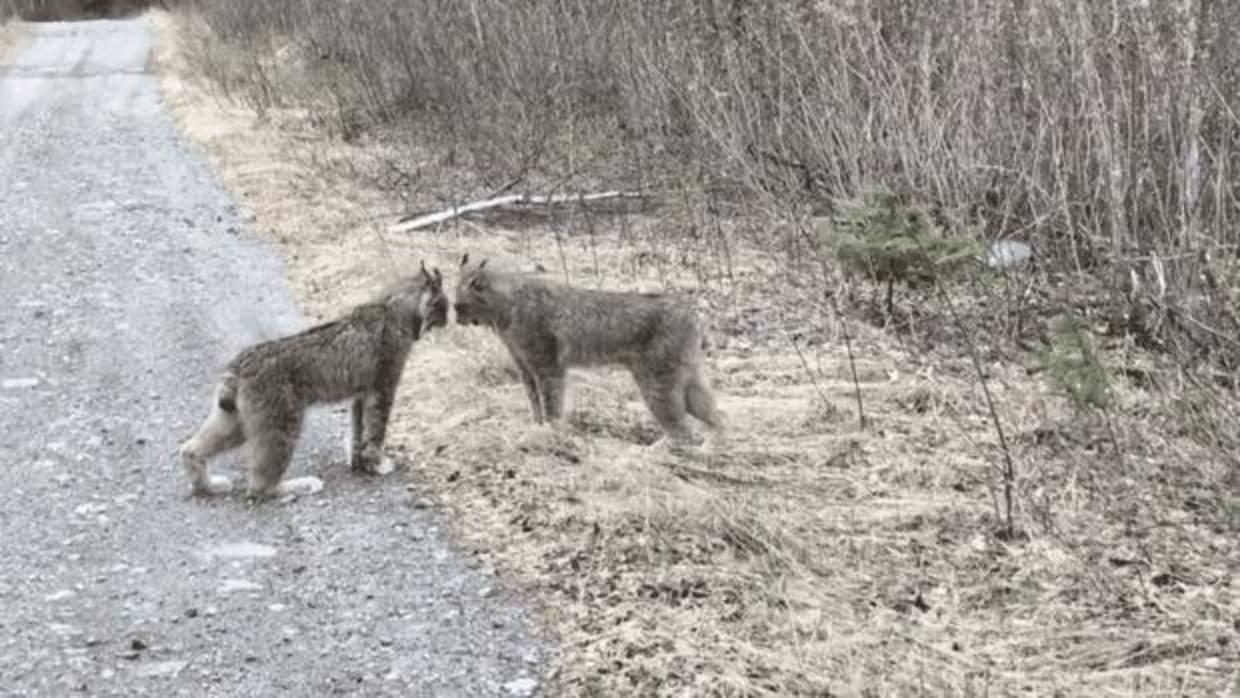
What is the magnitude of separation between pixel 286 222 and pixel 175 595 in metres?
7.44

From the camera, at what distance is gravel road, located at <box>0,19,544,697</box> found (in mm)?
4746

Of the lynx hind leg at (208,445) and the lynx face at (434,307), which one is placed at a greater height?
the lynx face at (434,307)

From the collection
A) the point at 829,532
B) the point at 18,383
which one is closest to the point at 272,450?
the point at 829,532

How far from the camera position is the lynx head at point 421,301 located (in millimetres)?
6945

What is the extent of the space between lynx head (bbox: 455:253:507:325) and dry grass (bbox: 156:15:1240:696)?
47cm

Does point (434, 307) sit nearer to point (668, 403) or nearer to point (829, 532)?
point (668, 403)

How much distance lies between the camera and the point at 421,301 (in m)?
7.00

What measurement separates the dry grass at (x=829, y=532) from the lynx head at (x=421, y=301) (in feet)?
1.68

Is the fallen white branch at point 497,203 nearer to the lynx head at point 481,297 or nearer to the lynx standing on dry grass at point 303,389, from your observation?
the lynx head at point 481,297

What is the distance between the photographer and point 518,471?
6383 millimetres

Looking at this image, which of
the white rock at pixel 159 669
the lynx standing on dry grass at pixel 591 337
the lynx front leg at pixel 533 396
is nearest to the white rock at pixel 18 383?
the lynx standing on dry grass at pixel 591 337

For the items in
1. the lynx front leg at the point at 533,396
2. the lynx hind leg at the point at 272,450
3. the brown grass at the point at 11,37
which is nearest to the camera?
the lynx hind leg at the point at 272,450

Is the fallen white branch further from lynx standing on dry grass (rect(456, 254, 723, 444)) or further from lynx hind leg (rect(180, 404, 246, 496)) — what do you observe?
lynx hind leg (rect(180, 404, 246, 496))

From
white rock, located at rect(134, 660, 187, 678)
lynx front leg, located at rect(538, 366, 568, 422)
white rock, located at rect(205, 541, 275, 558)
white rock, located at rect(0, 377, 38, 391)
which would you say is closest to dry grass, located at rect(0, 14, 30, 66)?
white rock, located at rect(0, 377, 38, 391)
